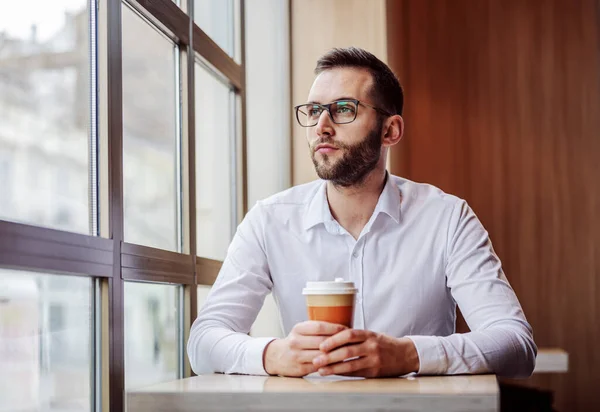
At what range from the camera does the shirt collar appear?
2021 millimetres

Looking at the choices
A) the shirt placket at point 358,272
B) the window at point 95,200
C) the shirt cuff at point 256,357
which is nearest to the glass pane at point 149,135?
the window at point 95,200

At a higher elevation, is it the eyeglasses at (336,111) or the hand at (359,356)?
the eyeglasses at (336,111)

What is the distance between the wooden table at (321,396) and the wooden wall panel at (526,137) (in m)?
2.63

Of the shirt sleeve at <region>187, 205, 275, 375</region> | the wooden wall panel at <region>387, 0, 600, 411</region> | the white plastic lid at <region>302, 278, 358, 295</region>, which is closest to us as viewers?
the white plastic lid at <region>302, 278, 358, 295</region>

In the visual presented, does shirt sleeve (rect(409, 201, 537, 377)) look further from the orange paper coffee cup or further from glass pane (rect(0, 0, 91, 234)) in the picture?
glass pane (rect(0, 0, 91, 234))

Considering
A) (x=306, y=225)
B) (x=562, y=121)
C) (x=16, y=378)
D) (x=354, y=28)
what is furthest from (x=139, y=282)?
(x=562, y=121)

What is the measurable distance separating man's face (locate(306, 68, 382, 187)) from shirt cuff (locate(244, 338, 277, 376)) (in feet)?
1.87

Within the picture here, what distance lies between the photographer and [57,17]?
6.00 ft

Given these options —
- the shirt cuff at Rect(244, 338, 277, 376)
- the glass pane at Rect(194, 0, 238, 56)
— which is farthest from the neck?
the glass pane at Rect(194, 0, 238, 56)

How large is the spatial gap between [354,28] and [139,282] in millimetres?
2131

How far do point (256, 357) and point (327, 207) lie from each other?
58cm

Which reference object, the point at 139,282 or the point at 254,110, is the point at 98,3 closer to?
the point at 139,282

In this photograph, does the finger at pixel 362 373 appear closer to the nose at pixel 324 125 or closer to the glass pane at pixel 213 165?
the nose at pixel 324 125

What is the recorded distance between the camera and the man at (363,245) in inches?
72.6
